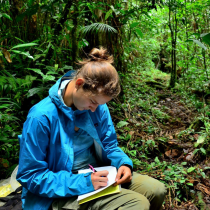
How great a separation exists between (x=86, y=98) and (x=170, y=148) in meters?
2.23

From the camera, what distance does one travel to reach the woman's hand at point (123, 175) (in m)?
1.57

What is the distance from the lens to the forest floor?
7.81ft

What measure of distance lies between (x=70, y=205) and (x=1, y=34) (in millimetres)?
2625

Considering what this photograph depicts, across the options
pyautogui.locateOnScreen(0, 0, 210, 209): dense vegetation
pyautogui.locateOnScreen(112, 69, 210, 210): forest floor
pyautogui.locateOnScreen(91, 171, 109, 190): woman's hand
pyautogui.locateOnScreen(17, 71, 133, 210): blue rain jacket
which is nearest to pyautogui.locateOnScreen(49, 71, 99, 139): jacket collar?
pyautogui.locateOnScreen(17, 71, 133, 210): blue rain jacket

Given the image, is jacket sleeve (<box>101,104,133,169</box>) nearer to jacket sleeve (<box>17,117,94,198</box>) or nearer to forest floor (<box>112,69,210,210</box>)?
jacket sleeve (<box>17,117,94,198</box>)

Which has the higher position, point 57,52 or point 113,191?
point 57,52

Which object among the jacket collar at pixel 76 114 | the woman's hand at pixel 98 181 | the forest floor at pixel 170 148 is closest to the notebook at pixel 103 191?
the woman's hand at pixel 98 181

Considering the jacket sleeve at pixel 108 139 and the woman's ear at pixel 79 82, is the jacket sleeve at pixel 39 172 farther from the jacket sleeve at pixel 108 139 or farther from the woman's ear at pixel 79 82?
the jacket sleeve at pixel 108 139

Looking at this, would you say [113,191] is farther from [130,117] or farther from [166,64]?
[166,64]

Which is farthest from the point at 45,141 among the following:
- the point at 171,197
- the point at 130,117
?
the point at 130,117

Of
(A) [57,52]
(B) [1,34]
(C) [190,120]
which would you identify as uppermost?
(B) [1,34]

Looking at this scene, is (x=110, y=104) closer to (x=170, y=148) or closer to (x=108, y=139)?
(x=170, y=148)

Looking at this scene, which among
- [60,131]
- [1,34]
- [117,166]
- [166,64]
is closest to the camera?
[60,131]

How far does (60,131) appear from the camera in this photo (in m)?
1.49
